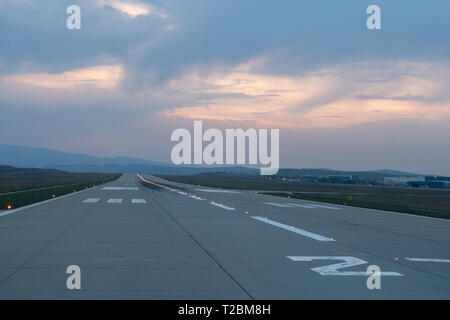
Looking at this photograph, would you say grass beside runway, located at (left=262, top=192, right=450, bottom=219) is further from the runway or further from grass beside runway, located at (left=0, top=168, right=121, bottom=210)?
Result: grass beside runway, located at (left=0, top=168, right=121, bottom=210)

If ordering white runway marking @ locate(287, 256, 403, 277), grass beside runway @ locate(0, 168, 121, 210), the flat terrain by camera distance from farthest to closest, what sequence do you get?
the flat terrain, grass beside runway @ locate(0, 168, 121, 210), white runway marking @ locate(287, 256, 403, 277)

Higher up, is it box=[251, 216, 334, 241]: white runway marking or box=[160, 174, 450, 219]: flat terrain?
box=[251, 216, 334, 241]: white runway marking

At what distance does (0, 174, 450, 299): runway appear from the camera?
977 centimetres

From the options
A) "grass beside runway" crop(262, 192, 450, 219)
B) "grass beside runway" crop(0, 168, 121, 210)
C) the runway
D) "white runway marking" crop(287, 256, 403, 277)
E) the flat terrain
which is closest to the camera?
the runway

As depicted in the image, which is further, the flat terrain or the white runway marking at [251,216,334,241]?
the flat terrain

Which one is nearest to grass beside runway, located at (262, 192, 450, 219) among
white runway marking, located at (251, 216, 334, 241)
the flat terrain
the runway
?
the flat terrain

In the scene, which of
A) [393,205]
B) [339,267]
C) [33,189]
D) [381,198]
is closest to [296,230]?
[339,267]

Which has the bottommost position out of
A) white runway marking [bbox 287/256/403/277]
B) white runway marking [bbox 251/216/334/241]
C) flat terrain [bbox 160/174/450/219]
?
flat terrain [bbox 160/174/450/219]

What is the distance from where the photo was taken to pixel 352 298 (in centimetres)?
934
